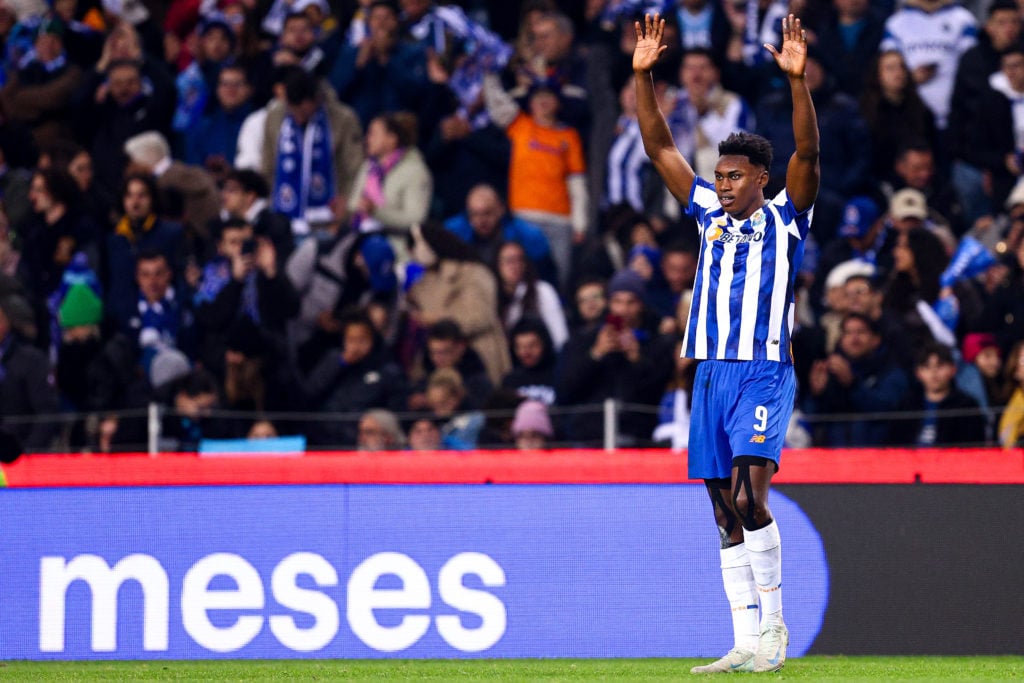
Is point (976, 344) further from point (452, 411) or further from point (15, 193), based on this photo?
point (15, 193)

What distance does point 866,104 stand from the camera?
43.5ft

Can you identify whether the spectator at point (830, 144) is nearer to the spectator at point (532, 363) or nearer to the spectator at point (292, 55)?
the spectator at point (532, 363)

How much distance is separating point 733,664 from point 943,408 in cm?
475

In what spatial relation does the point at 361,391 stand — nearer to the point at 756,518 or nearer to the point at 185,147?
the point at 185,147

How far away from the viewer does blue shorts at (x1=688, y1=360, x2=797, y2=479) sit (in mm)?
6793

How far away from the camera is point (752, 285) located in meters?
6.91

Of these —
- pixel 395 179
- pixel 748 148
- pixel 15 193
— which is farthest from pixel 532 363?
pixel 748 148

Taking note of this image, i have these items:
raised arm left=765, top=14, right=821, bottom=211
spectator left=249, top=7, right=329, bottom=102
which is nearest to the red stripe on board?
raised arm left=765, top=14, right=821, bottom=211

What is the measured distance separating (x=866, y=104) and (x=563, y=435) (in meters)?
3.75

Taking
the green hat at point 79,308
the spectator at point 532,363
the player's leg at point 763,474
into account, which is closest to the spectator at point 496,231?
the spectator at point 532,363

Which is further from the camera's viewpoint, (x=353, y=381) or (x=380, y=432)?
(x=353, y=381)

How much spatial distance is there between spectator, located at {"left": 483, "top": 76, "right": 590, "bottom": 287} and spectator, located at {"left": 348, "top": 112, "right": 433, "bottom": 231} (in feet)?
2.50

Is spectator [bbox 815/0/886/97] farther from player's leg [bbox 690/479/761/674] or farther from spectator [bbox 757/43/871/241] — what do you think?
player's leg [bbox 690/479/761/674]

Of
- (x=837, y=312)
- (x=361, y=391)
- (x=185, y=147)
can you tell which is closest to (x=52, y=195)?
(x=185, y=147)
